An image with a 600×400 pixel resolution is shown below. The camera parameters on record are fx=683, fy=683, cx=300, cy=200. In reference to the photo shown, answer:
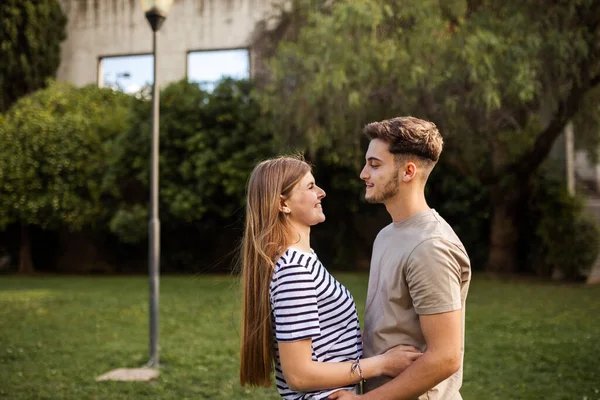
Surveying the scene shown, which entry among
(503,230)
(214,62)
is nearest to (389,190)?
(503,230)

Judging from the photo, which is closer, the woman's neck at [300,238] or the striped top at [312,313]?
the striped top at [312,313]

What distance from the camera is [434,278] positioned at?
2.14 m

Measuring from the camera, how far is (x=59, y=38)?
26.3m

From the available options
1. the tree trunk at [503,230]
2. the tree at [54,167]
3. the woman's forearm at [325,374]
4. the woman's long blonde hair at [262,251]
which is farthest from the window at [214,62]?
the woman's forearm at [325,374]

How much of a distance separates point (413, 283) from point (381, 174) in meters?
0.41

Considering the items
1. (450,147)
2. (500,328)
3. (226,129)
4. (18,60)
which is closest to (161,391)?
(500,328)

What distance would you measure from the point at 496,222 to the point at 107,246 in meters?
13.0

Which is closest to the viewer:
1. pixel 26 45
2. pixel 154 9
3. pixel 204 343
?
pixel 154 9

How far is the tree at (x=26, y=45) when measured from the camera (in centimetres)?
2520

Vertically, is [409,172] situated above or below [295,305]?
A: above

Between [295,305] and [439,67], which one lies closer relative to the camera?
[295,305]

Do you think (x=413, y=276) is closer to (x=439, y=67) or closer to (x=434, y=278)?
(x=434, y=278)

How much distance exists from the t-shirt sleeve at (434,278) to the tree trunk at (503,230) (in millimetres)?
15611

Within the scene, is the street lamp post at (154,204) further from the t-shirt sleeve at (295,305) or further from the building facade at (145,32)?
the building facade at (145,32)
